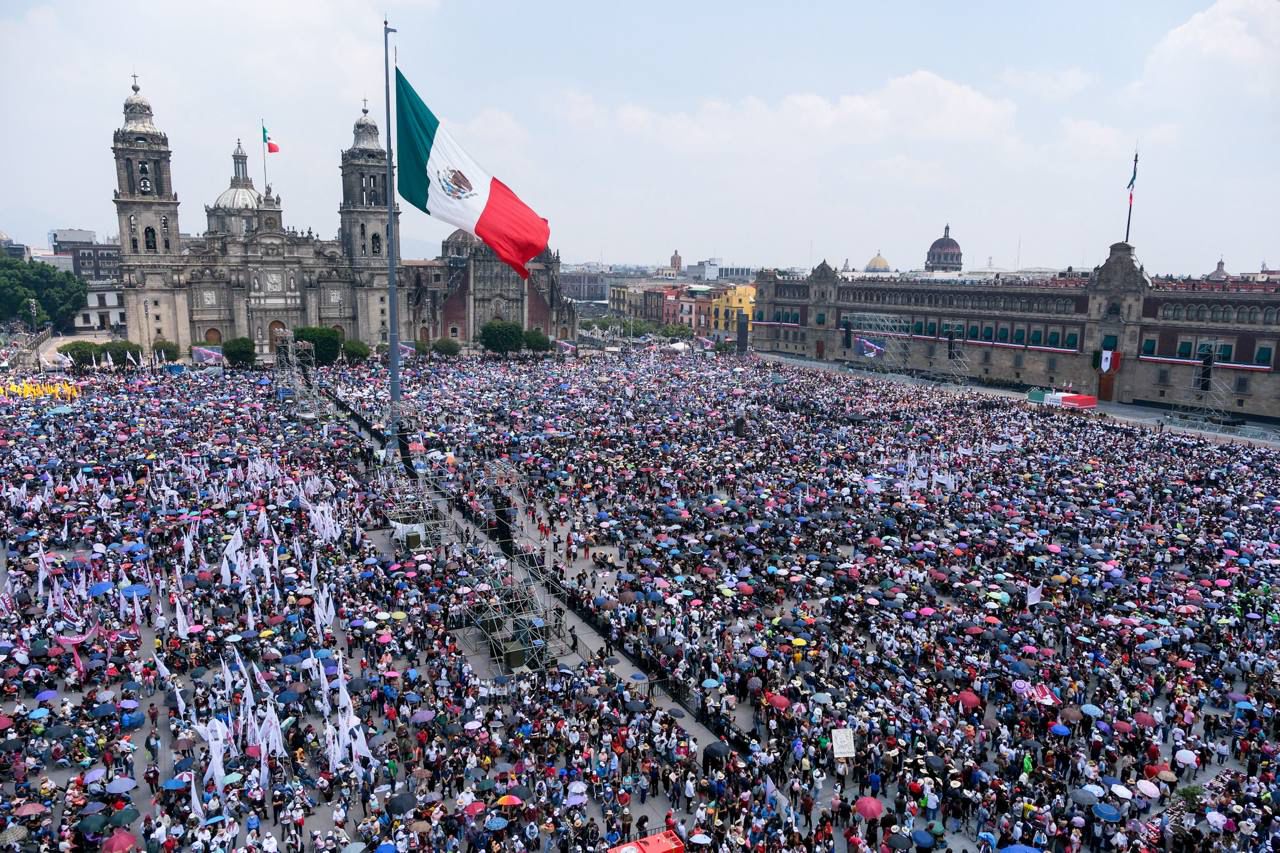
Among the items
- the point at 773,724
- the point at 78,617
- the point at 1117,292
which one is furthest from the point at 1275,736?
the point at 1117,292

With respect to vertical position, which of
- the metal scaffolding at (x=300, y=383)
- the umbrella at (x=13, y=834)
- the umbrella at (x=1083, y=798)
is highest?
the metal scaffolding at (x=300, y=383)

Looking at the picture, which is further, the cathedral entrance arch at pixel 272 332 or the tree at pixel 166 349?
the cathedral entrance arch at pixel 272 332

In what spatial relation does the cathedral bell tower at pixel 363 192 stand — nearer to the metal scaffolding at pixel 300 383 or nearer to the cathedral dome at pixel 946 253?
the metal scaffolding at pixel 300 383

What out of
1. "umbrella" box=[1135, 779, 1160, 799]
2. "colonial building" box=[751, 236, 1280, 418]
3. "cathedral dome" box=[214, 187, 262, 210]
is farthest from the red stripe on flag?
"cathedral dome" box=[214, 187, 262, 210]

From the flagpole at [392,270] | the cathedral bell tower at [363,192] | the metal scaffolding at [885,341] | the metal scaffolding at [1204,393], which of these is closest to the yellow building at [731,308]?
the metal scaffolding at [885,341]

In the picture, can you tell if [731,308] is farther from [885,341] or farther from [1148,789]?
[1148,789]

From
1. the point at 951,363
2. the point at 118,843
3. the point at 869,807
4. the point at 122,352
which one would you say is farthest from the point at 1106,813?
the point at 122,352
